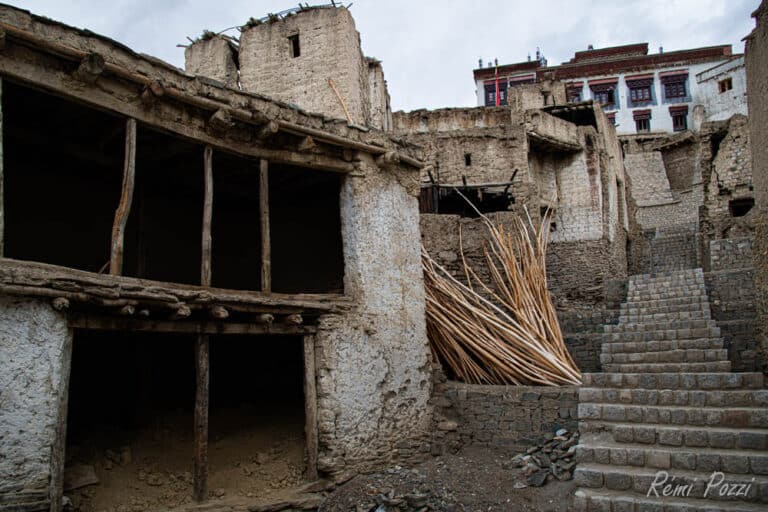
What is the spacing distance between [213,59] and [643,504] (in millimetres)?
14637

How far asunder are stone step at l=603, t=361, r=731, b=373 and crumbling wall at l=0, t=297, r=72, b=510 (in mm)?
6342

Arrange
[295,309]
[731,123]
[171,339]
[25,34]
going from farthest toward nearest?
1. [731,123]
2. [171,339]
3. [295,309]
4. [25,34]

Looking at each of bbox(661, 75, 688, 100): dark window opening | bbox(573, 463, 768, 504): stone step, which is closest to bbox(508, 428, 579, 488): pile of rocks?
bbox(573, 463, 768, 504): stone step

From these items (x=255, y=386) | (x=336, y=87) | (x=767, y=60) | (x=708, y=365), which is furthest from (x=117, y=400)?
(x=336, y=87)

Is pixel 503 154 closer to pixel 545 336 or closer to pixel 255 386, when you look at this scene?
pixel 545 336

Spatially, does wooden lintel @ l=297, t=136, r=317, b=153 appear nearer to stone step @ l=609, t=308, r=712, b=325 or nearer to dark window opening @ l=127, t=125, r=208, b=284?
dark window opening @ l=127, t=125, r=208, b=284

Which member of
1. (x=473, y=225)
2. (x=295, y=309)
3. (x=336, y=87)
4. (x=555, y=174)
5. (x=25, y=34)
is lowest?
(x=295, y=309)

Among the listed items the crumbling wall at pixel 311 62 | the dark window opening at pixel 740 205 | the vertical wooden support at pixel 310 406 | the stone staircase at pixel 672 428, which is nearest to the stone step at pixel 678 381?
the stone staircase at pixel 672 428

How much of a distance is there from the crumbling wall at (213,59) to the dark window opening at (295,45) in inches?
74.1

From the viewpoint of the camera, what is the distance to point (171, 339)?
8.35m

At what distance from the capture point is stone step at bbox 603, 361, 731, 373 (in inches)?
277

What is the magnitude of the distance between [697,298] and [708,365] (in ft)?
8.31

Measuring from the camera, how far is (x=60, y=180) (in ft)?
25.2

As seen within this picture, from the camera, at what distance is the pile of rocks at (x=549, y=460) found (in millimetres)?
6367
